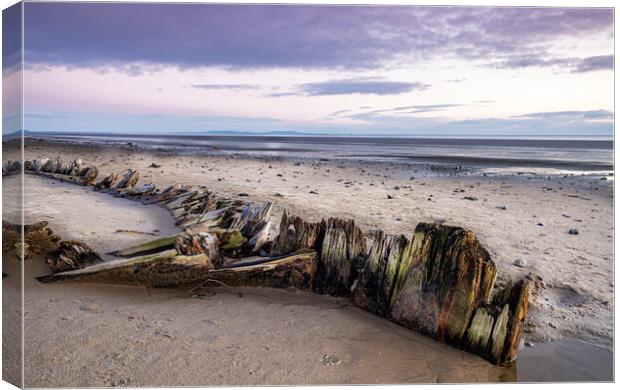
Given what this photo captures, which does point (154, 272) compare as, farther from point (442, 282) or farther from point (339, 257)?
point (442, 282)

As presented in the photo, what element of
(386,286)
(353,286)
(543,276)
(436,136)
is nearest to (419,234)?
(386,286)

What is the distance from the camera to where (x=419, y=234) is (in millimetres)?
3814

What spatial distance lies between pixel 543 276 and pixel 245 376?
136 inches

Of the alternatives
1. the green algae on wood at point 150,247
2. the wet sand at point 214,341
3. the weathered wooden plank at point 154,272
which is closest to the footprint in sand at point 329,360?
the wet sand at point 214,341

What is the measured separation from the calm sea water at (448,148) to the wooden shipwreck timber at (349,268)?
84.3 inches

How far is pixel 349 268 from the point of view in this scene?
14.5 ft

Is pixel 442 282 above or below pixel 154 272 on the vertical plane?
above

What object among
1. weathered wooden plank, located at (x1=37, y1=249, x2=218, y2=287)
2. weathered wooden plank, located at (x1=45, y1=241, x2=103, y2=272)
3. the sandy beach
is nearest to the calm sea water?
the sandy beach

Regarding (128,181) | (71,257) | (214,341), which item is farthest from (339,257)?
(128,181)

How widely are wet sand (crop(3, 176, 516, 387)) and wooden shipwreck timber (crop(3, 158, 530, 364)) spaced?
0.42 ft

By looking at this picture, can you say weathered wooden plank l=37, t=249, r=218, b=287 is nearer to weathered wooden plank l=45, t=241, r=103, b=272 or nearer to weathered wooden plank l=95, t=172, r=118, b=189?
weathered wooden plank l=45, t=241, r=103, b=272

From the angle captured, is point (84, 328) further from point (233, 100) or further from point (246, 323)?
point (233, 100)

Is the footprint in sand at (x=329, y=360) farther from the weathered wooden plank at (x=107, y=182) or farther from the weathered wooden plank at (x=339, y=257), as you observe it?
the weathered wooden plank at (x=107, y=182)

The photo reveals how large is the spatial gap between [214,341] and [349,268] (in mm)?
1418
